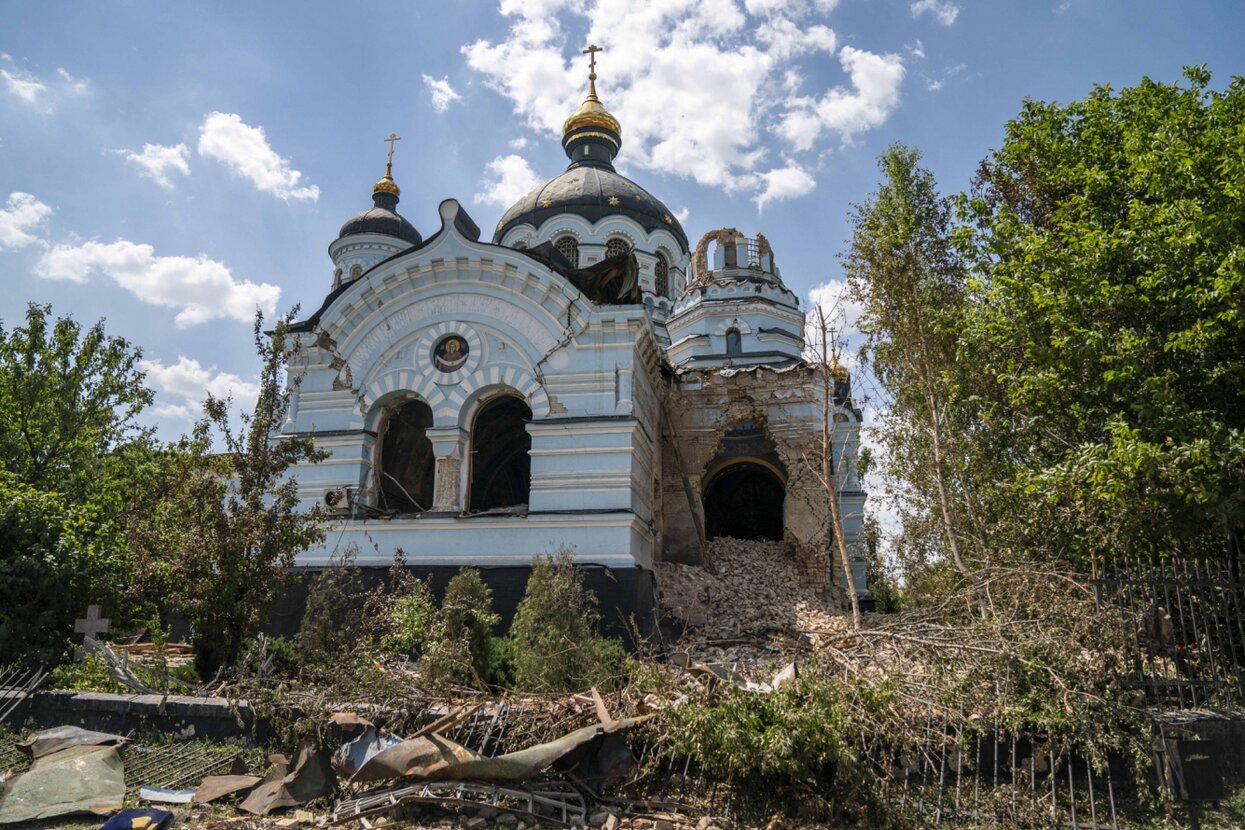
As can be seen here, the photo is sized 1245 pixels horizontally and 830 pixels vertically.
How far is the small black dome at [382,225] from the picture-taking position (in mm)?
25969

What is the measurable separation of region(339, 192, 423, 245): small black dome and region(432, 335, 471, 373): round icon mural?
13.3 meters

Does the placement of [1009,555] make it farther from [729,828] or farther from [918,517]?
[729,828]

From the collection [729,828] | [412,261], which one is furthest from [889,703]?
[412,261]

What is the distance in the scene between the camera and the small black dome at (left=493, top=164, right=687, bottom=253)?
23.0 meters

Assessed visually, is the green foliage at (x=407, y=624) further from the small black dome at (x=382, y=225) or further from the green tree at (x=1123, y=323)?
the small black dome at (x=382, y=225)

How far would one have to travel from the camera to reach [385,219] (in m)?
26.2

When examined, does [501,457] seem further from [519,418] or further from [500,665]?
[500,665]

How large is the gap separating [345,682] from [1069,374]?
7.92 m

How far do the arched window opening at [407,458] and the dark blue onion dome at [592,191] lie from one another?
377 inches

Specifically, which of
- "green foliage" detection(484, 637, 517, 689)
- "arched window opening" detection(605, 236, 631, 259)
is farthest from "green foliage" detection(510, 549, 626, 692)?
"arched window opening" detection(605, 236, 631, 259)

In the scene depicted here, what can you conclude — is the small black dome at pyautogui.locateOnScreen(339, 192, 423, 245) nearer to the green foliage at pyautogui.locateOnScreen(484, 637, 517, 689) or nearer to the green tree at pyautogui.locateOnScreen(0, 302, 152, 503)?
the green tree at pyautogui.locateOnScreen(0, 302, 152, 503)

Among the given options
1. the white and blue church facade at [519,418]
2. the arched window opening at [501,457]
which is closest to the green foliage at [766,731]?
the white and blue church facade at [519,418]

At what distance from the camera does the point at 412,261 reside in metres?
14.0

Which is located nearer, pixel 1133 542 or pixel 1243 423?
pixel 1243 423
